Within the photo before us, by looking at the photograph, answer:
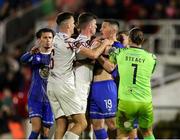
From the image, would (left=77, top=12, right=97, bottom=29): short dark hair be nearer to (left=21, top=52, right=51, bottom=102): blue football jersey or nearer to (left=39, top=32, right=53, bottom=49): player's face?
(left=39, top=32, right=53, bottom=49): player's face

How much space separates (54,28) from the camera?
1842cm

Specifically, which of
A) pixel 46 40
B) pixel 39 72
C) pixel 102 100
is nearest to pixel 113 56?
pixel 102 100

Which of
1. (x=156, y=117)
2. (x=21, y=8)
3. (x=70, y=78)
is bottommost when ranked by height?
(x=156, y=117)

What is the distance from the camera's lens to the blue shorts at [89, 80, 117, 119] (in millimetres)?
12805

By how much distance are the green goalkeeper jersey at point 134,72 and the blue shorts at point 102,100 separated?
646 mm

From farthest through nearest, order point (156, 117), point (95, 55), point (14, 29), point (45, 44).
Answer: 1. point (14, 29)
2. point (156, 117)
3. point (45, 44)
4. point (95, 55)

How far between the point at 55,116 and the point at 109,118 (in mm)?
1005

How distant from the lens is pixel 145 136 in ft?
40.4

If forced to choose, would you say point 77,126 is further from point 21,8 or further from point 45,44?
point 21,8

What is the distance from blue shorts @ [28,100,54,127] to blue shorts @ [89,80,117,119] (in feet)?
2.24

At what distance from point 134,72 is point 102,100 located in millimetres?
925

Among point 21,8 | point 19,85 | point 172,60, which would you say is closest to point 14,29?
point 21,8

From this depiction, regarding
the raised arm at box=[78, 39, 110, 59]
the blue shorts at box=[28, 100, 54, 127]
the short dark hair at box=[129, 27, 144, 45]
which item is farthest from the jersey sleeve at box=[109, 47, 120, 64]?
the blue shorts at box=[28, 100, 54, 127]

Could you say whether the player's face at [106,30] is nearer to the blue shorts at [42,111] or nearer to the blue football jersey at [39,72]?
the blue football jersey at [39,72]
